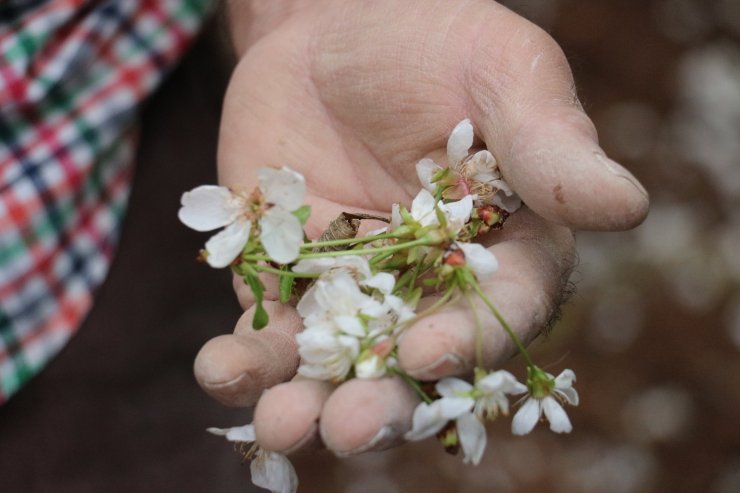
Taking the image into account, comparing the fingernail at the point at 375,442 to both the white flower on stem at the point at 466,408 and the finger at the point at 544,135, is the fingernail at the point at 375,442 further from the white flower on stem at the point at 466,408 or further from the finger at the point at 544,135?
the finger at the point at 544,135

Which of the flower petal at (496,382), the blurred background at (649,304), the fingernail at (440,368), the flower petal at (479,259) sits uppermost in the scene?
the flower petal at (479,259)

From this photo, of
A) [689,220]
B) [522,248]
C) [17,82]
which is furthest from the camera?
[689,220]

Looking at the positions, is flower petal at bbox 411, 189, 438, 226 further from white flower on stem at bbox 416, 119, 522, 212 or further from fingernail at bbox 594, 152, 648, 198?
fingernail at bbox 594, 152, 648, 198

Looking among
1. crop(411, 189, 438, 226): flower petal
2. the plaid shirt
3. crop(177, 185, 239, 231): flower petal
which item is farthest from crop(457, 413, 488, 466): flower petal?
the plaid shirt

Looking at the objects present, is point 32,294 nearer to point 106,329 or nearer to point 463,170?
point 106,329

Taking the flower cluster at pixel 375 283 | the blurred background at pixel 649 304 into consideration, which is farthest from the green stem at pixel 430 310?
the blurred background at pixel 649 304

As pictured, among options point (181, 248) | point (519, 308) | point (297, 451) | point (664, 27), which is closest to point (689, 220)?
point (664, 27)
